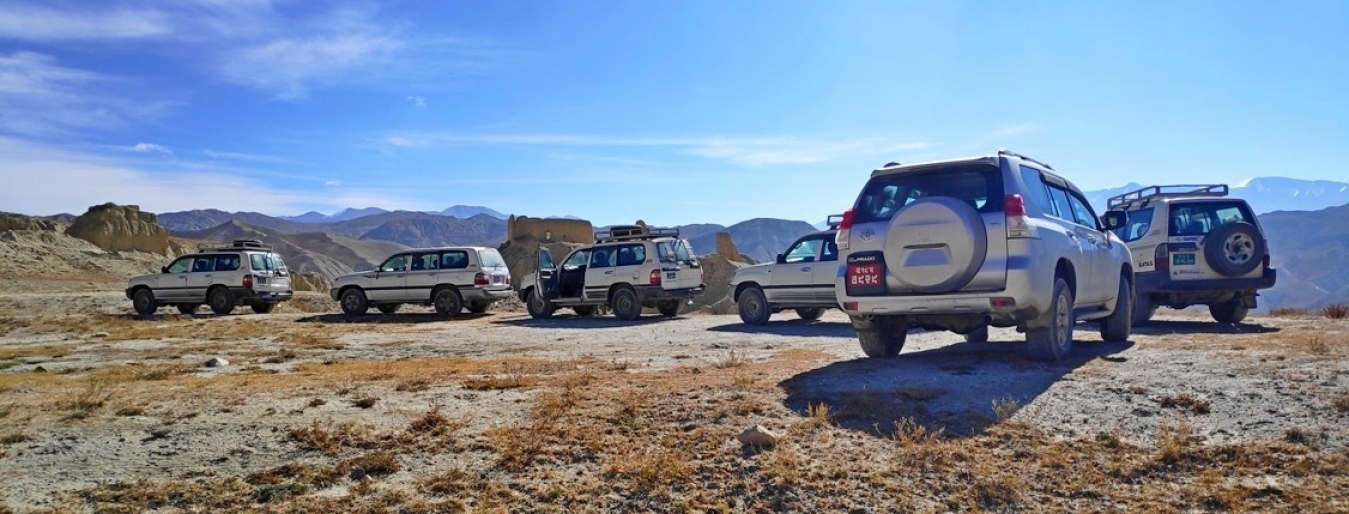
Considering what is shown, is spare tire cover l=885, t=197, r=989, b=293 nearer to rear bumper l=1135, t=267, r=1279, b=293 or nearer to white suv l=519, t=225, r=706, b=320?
rear bumper l=1135, t=267, r=1279, b=293

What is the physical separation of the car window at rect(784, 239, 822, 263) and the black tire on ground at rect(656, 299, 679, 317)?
3.79 metres

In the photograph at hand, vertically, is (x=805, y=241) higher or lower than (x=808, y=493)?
higher

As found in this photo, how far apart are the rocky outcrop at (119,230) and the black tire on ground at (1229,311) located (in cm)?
6404

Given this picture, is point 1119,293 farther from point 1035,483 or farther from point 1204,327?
point 1035,483

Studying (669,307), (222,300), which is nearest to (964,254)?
(669,307)

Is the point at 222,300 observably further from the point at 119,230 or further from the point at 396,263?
the point at 119,230

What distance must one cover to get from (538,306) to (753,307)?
6.35 m

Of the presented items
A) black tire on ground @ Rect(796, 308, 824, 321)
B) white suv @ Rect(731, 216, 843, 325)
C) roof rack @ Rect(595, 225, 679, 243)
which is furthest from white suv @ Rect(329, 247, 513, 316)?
black tire on ground @ Rect(796, 308, 824, 321)

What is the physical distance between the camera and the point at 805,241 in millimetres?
16438

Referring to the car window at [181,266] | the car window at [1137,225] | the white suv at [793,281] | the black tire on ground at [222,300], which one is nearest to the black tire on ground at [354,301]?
the black tire on ground at [222,300]

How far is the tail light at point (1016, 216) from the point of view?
22.7 feet

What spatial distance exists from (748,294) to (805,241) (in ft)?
5.03

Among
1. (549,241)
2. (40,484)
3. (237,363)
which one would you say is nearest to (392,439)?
(40,484)

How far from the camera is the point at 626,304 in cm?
1912
